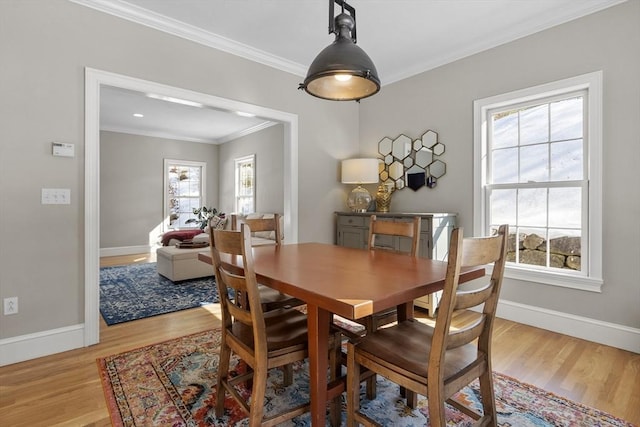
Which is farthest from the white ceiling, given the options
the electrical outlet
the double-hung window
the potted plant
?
the potted plant

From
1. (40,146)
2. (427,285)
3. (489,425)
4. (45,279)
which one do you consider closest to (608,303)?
(489,425)

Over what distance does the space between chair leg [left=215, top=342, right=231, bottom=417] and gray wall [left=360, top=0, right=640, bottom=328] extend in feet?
9.01

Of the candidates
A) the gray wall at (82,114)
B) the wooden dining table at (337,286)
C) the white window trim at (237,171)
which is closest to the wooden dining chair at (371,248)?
the wooden dining table at (337,286)

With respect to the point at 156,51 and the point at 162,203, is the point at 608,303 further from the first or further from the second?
the point at 162,203

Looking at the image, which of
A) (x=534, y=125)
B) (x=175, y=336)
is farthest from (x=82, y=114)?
(x=534, y=125)

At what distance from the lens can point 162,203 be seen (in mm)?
7301

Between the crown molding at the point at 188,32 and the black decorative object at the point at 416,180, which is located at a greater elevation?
the crown molding at the point at 188,32

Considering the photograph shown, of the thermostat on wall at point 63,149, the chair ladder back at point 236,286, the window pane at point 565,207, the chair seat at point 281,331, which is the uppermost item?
the thermostat on wall at point 63,149

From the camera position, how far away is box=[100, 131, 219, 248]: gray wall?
6.62 meters

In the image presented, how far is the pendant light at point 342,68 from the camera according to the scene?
1617 millimetres

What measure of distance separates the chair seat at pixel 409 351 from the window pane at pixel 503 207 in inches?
86.6

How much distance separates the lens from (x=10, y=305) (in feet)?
7.44

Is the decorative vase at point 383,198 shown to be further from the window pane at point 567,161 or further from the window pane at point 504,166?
the window pane at point 567,161

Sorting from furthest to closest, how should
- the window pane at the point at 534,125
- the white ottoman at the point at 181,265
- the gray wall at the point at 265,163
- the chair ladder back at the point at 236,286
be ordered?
the gray wall at the point at 265,163 < the white ottoman at the point at 181,265 < the window pane at the point at 534,125 < the chair ladder back at the point at 236,286
